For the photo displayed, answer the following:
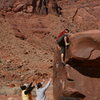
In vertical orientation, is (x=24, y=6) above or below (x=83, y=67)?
below

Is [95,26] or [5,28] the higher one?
[5,28]

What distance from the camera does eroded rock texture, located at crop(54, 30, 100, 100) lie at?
7.23m

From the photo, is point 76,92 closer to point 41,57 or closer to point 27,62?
point 27,62

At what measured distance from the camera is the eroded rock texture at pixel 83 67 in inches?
285

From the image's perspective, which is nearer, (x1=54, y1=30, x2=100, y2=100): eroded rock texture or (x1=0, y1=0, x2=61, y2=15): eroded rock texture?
(x1=54, y1=30, x2=100, y2=100): eroded rock texture

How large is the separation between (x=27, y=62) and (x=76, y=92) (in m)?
15.4

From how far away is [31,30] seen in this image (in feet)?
103

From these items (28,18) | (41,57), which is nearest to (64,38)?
(41,57)

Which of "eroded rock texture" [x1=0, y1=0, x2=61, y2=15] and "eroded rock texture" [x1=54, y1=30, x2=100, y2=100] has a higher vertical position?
"eroded rock texture" [x1=54, y1=30, x2=100, y2=100]

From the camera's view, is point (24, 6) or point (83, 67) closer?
point (83, 67)

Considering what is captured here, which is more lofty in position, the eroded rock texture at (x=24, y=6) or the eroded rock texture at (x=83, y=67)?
the eroded rock texture at (x=83, y=67)

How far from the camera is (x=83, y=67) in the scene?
24.4 feet

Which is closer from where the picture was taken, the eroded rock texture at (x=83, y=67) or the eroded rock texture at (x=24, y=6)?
the eroded rock texture at (x=83, y=67)

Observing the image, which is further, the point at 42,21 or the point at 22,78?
the point at 42,21
